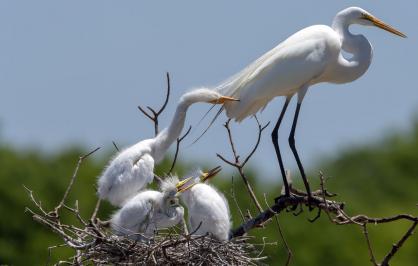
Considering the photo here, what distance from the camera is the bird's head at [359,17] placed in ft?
33.0

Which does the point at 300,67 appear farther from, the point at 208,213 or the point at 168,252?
the point at 168,252

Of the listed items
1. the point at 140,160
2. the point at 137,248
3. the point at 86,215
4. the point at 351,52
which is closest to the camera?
the point at 137,248

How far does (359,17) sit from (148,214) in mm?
2341

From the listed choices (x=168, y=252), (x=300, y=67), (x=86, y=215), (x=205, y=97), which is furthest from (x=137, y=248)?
(x=86, y=215)

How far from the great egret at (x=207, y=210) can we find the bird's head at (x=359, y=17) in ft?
5.71

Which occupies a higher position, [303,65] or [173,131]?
[303,65]

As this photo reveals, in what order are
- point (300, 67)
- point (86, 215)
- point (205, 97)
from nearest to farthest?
point (205, 97) < point (300, 67) < point (86, 215)

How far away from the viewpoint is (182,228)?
936 centimetres

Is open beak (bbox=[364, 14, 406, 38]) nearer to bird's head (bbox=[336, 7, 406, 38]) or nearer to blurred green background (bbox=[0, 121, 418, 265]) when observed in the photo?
bird's head (bbox=[336, 7, 406, 38])

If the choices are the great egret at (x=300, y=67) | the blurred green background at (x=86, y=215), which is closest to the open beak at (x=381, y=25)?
the great egret at (x=300, y=67)

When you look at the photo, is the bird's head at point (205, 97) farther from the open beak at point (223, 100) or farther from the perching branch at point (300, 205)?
the perching branch at point (300, 205)

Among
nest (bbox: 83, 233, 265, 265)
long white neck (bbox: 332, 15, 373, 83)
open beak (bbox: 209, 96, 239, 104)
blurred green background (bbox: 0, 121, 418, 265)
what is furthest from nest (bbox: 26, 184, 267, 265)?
blurred green background (bbox: 0, 121, 418, 265)

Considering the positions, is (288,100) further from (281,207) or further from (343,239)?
(343,239)

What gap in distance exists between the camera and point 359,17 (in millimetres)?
10102
